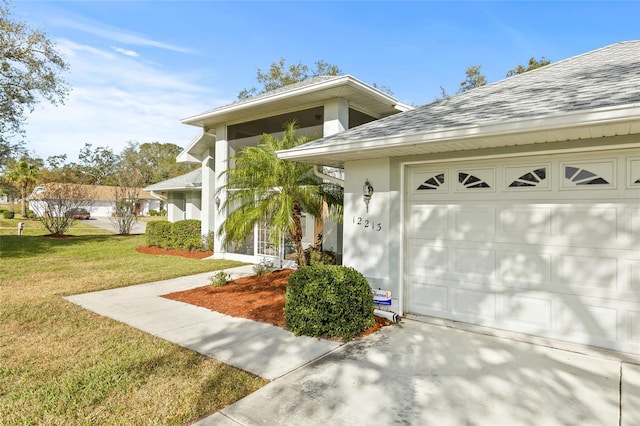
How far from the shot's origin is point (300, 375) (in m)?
3.58

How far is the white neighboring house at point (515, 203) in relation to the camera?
3.99 m

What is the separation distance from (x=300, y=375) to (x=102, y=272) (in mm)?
8472

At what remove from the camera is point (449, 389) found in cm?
329

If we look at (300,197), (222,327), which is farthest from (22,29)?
(222,327)

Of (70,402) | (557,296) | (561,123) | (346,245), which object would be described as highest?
(561,123)

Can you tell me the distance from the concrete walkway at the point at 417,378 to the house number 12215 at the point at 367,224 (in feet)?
5.31

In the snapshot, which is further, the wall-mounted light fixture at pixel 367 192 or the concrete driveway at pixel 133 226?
the concrete driveway at pixel 133 226

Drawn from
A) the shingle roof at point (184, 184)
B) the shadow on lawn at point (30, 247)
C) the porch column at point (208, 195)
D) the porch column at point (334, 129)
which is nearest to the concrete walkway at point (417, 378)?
the porch column at point (334, 129)

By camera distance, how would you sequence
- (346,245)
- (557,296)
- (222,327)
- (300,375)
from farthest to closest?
1. (346,245)
2. (222,327)
3. (557,296)
4. (300,375)

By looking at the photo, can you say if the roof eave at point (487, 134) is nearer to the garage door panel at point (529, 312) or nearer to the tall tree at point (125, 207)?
the garage door panel at point (529, 312)

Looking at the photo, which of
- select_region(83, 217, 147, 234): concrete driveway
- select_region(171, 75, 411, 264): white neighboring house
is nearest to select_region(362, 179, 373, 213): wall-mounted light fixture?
select_region(171, 75, 411, 264): white neighboring house

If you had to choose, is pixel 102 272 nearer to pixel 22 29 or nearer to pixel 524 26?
pixel 22 29

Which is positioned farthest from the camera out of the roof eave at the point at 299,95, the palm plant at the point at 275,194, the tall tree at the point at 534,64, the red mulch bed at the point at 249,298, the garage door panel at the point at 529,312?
the tall tree at the point at 534,64

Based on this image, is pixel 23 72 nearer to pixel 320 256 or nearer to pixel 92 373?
pixel 320 256
